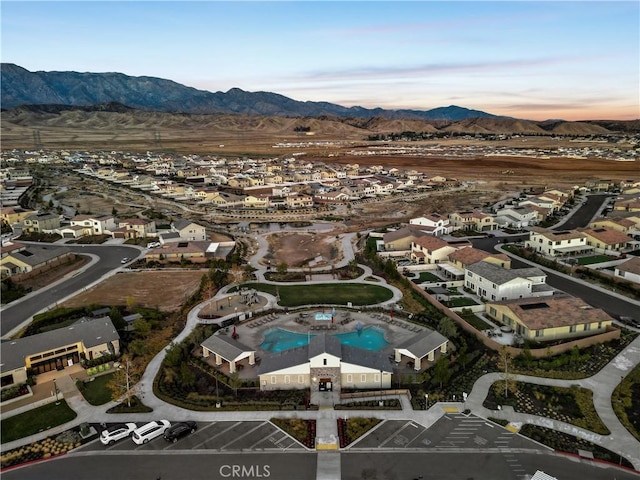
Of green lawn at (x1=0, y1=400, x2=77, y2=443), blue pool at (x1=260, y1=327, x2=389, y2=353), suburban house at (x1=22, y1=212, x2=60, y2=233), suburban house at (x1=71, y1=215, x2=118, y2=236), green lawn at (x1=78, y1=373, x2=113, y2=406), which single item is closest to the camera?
green lawn at (x1=0, y1=400, x2=77, y2=443)

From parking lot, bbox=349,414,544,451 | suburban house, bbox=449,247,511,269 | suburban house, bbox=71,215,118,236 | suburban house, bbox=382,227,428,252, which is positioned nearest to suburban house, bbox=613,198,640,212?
suburban house, bbox=382,227,428,252

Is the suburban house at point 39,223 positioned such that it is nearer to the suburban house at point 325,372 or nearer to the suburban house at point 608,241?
the suburban house at point 325,372

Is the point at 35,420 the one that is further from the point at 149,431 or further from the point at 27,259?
the point at 27,259

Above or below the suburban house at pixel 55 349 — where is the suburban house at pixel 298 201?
above

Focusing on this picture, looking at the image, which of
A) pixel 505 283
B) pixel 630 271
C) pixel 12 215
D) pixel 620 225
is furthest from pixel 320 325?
pixel 12 215

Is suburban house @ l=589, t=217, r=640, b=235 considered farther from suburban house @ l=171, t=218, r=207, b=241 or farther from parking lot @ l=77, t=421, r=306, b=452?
parking lot @ l=77, t=421, r=306, b=452

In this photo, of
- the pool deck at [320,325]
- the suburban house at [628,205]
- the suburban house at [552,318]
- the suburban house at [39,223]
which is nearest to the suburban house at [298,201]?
the suburban house at [39,223]
